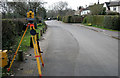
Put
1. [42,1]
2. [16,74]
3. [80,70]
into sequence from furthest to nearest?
[42,1], [80,70], [16,74]

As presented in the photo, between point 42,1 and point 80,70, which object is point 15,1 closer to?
point 42,1

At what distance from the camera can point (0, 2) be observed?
17047mm

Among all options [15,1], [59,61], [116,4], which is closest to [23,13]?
[15,1]

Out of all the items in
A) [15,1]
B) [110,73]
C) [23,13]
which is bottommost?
[110,73]

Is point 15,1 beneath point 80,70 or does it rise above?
above

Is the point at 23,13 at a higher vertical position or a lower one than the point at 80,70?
higher

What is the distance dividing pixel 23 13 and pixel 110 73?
21622 mm

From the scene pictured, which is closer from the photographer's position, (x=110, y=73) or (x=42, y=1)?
(x=110, y=73)

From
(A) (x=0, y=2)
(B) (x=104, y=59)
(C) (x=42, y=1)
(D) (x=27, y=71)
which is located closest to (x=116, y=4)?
(C) (x=42, y=1)

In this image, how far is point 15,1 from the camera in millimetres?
23281

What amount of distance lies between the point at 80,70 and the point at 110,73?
1.16 m

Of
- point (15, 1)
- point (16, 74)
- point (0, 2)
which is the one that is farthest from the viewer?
point (15, 1)

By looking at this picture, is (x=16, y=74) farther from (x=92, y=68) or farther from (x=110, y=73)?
(x=110, y=73)

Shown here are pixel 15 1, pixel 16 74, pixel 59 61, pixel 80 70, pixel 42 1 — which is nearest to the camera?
pixel 16 74
